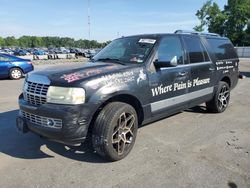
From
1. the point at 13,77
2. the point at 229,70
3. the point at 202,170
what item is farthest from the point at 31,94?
the point at 13,77

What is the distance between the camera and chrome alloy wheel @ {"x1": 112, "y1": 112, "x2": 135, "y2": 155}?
4145 millimetres

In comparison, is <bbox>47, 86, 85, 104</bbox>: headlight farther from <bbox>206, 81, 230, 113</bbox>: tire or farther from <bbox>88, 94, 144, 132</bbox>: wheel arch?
<bbox>206, 81, 230, 113</bbox>: tire

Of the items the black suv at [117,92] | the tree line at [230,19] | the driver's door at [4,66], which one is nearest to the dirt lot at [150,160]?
the black suv at [117,92]

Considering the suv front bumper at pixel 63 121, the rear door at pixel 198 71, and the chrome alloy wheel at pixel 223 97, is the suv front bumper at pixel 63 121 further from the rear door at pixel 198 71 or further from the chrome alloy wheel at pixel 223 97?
the chrome alloy wheel at pixel 223 97

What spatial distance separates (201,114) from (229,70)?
4.24 ft

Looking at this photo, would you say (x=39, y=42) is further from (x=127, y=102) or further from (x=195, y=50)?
(x=127, y=102)

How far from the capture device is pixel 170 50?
17.0 feet

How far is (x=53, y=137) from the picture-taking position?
388cm

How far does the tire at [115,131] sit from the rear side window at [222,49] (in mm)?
3121

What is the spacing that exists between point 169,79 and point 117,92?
127 centimetres

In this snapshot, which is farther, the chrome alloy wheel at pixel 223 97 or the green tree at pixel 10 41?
the green tree at pixel 10 41

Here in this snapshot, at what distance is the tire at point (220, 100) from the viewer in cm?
655

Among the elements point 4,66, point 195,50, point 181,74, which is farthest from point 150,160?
point 4,66

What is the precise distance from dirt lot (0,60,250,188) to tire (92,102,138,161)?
17 centimetres
